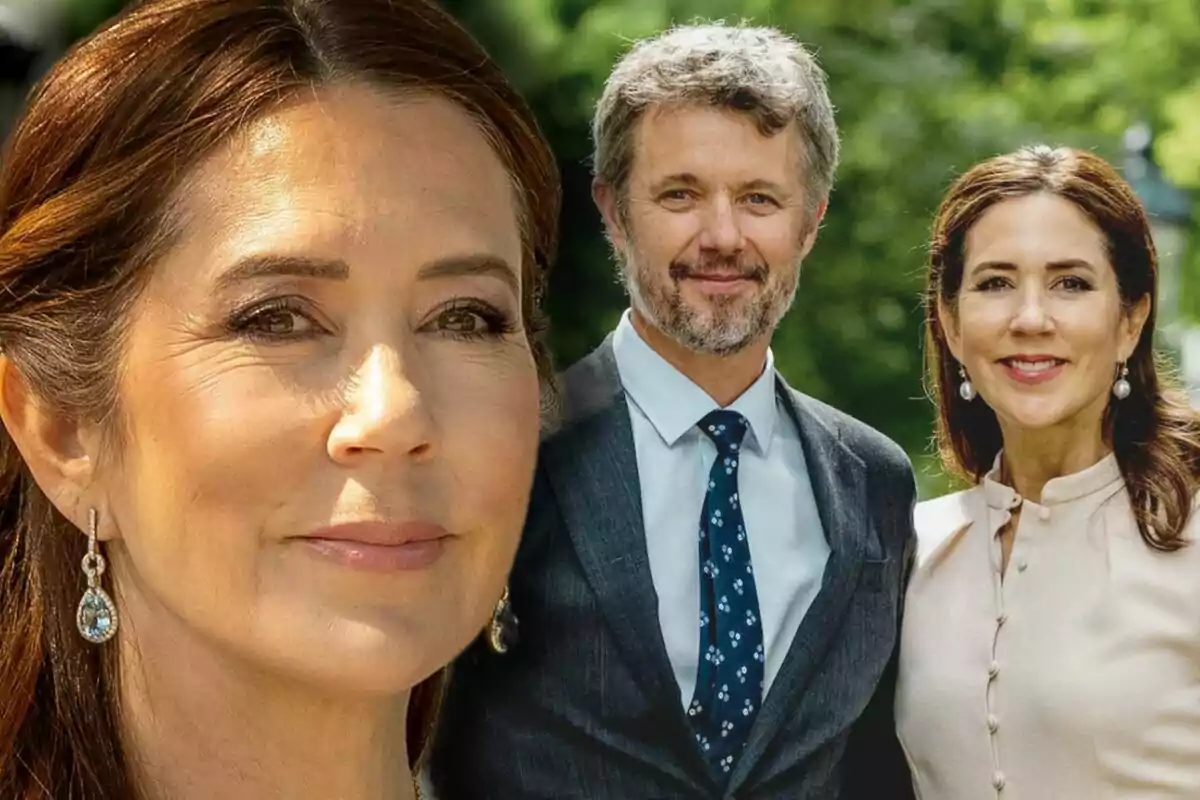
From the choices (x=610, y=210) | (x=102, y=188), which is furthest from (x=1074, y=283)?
(x=102, y=188)

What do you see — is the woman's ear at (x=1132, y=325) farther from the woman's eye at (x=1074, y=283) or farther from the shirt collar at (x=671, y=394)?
the shirt collar at (x=671, y=394)

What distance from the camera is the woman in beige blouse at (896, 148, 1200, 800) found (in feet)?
4.91

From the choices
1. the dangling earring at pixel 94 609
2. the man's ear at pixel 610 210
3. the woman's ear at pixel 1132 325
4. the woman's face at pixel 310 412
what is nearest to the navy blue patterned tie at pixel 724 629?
the man's ear at pixel 610 210

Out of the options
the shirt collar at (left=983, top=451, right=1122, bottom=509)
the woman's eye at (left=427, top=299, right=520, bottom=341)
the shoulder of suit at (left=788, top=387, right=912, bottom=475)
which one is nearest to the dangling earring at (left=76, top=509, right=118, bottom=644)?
the woman's eye at (left=427, top=299, right=520, bottom=341)

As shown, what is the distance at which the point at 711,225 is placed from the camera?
1.54 meters

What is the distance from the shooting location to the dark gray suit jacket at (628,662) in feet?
5.13

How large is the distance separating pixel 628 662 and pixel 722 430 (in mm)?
261

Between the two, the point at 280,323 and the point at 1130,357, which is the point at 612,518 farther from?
the point at 1130,357

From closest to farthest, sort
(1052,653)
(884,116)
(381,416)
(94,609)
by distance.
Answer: (381,416) → (94,609) → (1052,653) → (884,116)

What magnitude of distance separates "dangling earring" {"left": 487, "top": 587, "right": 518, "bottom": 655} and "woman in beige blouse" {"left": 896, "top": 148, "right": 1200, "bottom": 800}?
42 centimetres

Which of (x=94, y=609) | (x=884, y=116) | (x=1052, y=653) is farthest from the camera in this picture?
(x=884, y=116)

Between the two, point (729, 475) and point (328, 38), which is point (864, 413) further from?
point (328, 38)

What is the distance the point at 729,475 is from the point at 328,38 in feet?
1.97

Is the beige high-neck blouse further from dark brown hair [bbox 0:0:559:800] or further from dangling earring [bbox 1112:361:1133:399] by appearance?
dark brown hair [bbox 0:0:559:800]
